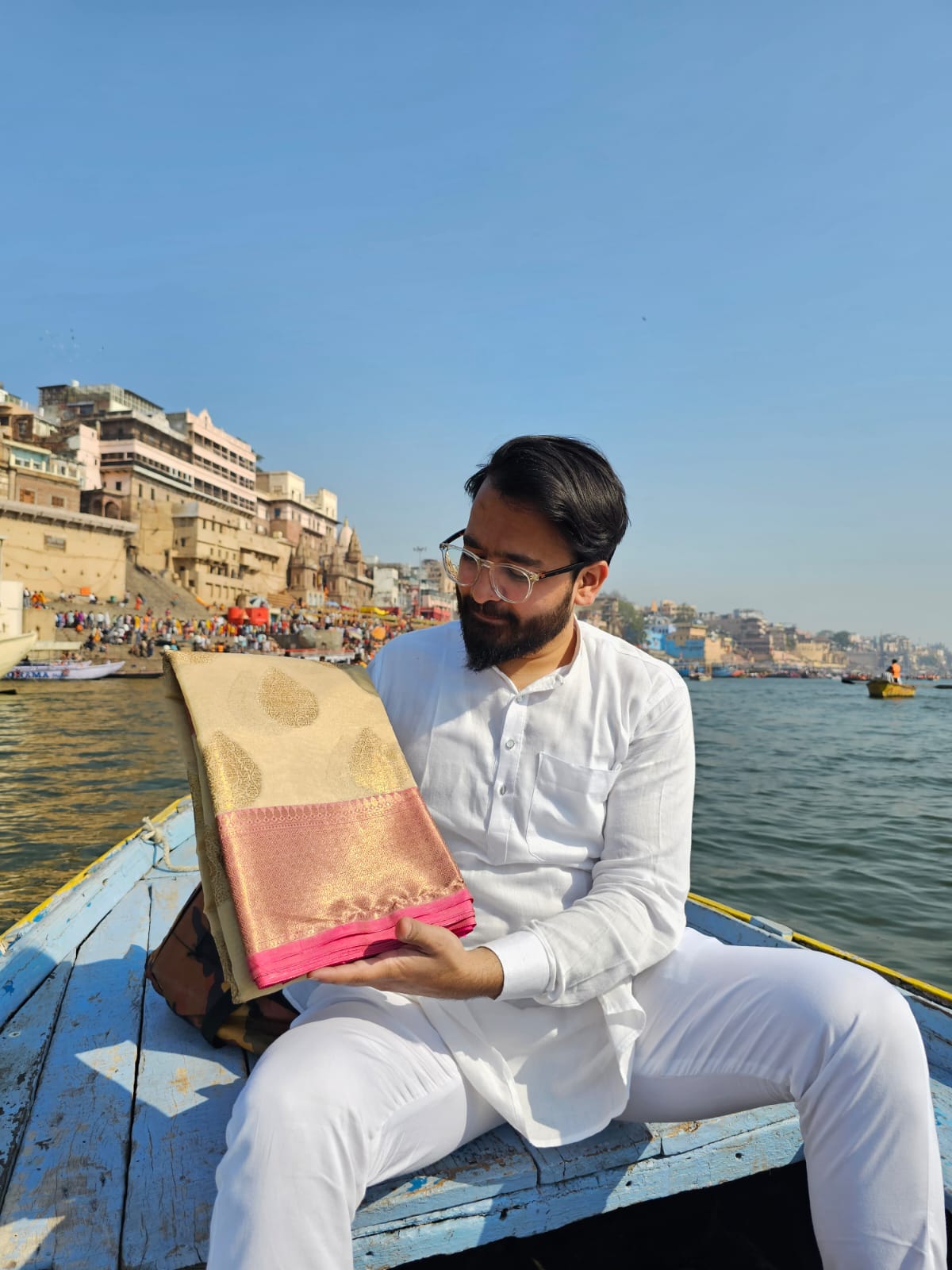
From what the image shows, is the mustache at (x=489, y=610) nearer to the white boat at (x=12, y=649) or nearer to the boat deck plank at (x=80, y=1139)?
the boat deck plank at (x=80, y=1139)

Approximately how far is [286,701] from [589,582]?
81 centimetres

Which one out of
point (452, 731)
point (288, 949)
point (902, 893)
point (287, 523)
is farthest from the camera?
point (287, 523)

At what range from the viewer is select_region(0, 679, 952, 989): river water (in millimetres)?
6941

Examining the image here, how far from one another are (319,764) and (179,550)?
5550 cm

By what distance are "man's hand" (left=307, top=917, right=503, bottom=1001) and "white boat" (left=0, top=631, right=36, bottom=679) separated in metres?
25.9

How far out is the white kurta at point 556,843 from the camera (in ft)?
5.27

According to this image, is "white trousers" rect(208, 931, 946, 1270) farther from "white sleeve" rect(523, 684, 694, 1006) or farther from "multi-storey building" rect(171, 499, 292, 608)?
"multi-storey building" rect(171, 499, 292, 608)

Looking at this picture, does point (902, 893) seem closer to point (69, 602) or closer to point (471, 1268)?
point (471, 1268)

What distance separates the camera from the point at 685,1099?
1.66m

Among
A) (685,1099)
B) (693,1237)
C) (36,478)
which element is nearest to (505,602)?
(685,1099)

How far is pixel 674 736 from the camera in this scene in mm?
1894

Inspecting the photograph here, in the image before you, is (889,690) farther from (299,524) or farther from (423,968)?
(299,524)

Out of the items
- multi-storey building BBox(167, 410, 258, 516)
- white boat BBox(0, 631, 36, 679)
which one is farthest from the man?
multi-storey building BBox(167, 410, 258, 516)

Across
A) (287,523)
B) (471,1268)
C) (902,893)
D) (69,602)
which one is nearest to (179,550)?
(69,602)
